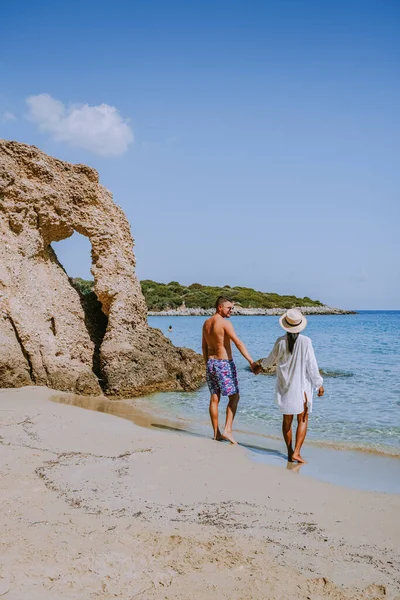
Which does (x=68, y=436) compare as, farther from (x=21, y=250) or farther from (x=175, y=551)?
(x=21, y=250)

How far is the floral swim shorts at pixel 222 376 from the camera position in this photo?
22.5 feet

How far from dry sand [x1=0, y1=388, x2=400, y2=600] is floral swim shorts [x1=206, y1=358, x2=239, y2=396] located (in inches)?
36.8

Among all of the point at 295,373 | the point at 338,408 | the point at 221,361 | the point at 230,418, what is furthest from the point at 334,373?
the point at 295,373

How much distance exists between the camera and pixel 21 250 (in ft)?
34.4

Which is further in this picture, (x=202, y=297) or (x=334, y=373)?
(x=202, y=297)

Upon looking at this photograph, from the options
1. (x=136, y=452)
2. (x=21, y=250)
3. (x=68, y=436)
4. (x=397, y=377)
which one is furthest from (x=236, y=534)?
(x=397, y=377)

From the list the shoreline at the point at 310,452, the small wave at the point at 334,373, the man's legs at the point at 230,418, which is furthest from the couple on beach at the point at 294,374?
the small wave at the point at 334,373

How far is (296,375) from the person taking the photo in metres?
6.15

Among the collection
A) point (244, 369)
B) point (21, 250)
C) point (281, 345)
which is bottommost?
point (244, 369)

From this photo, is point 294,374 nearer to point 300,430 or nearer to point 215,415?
point 300,430

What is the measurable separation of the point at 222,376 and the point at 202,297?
79.5m

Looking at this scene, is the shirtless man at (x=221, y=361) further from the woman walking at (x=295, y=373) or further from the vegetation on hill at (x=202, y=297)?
the vegetation on hill at (x=202, y=297)

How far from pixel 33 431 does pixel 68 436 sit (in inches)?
19.4

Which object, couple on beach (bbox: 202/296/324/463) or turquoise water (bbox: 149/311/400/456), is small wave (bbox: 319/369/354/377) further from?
couple on beach (bbox: 202/296/324/463)
